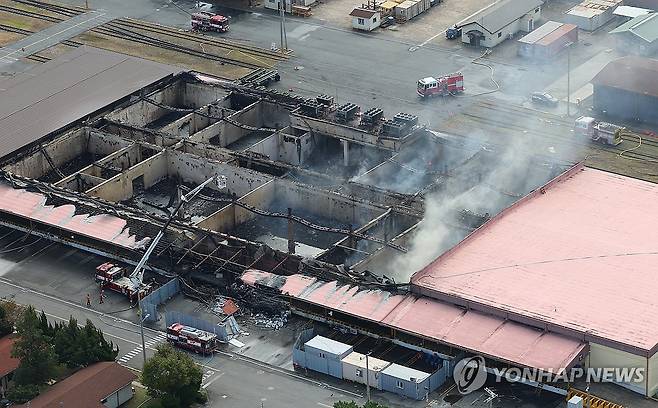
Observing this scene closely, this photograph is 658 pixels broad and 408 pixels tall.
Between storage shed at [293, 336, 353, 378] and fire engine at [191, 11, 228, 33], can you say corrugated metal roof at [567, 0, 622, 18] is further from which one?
storage shed at [293, 336, 353, 378]

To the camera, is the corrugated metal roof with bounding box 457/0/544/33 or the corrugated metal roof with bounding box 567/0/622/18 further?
the corrugated metal roof with bounding box 567/0/622/18

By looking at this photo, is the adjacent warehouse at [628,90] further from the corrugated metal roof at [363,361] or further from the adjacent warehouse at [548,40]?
the corrugated metal roof at [363,361]


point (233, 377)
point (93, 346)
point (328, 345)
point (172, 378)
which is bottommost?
point (233, 377)

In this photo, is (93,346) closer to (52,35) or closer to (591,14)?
(52,35)

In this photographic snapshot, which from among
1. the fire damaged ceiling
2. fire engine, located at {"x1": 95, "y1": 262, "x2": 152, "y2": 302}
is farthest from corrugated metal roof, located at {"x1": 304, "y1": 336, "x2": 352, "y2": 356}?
fire engine, located at {"x1": 95, "y1": 262, "x2": 152, "y2": 302}

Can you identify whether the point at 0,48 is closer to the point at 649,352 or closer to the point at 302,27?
the point at 302,27

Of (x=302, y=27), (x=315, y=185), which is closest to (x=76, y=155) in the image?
(x=315, y=185)

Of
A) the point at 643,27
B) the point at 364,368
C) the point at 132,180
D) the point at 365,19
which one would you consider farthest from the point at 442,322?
the point at 365,19
